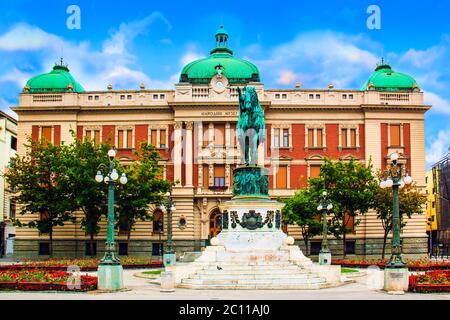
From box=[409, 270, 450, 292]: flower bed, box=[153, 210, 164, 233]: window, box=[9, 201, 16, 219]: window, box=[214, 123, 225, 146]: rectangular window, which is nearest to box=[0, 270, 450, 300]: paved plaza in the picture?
box=[409, 270, 450, 292]: flower bed

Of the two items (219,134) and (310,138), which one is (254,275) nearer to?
(219,134)

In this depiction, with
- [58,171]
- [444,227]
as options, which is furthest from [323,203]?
[444,227]

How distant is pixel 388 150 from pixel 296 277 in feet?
126

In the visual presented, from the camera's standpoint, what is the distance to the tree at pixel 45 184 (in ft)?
181

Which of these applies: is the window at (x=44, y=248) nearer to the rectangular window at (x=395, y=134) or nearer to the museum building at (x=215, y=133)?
the museum building at (x=215, y=133)

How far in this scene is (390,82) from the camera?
67188mm

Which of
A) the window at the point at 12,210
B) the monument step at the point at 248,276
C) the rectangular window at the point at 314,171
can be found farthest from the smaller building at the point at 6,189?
the monument step at the point at 248,276

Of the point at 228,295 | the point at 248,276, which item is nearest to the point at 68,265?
the point at 248,276

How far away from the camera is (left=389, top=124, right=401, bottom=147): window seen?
65.4 meters

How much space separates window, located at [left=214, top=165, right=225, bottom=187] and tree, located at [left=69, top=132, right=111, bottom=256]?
12.9 metres

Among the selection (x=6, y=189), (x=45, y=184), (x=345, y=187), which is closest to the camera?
(x=345, y=187)

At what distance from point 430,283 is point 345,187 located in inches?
1158

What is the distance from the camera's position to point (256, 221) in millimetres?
33969

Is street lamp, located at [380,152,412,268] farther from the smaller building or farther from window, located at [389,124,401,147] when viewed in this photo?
the smaller building
